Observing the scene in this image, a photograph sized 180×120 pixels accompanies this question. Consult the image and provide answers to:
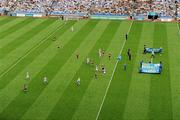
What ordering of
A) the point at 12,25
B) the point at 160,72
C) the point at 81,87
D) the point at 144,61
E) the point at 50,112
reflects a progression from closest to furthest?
the point at 50,112
the point at 81,87
the point at 160,72
the point at 144,61
the point at 12,25

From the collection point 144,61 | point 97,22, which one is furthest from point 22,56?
point 97,22

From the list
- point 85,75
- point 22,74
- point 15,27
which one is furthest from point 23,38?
point 85,75

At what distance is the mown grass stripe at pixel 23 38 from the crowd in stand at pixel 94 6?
1069cm

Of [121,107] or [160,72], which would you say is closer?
[121,107]

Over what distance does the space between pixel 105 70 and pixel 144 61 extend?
7125 mm

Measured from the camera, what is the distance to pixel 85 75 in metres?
53.5

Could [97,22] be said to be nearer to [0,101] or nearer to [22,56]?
[22,56]

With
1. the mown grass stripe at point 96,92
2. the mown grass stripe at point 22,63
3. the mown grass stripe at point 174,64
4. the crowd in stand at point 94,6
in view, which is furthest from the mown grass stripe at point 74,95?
the crowd in stand at point 94,6

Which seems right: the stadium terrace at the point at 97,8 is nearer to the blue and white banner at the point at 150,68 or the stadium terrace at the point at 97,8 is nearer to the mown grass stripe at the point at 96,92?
the mown grass stripe at the point at 96,92

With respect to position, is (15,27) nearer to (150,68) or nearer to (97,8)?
(97,8)

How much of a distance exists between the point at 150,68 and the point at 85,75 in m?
8.78

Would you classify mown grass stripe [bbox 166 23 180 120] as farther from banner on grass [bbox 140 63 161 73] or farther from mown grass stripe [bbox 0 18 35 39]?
mown grass stripe [bbox 0 18 35 39]

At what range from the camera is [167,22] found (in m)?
86.9

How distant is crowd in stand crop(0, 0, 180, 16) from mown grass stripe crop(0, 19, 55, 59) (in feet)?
35.1
